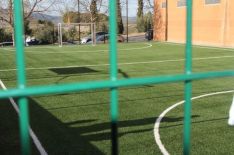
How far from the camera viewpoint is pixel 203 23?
30906 mm

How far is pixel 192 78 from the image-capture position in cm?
231

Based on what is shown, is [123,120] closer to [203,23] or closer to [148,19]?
[203,23]

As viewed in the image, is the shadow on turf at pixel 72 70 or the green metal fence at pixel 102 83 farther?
the shadow on turf at pixel 72 70

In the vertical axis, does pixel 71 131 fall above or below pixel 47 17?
below

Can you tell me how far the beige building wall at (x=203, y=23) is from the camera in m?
28.7

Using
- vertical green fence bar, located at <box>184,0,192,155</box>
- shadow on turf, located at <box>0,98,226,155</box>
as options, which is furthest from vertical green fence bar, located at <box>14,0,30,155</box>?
shadow on turf, located at <box>0,98,226,155</box>

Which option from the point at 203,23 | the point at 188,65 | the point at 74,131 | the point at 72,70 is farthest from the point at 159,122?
the point at 203,23

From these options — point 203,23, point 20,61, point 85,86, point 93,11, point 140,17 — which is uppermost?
point 93,11

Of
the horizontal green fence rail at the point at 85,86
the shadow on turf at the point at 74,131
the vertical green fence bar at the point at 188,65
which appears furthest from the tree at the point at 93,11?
the horizontal green fence rail at the point at 85,86

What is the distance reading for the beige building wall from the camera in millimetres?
28672

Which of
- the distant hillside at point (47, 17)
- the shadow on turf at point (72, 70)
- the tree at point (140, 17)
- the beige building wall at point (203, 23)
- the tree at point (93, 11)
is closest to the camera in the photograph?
the shadow on turf at point (72, 70)

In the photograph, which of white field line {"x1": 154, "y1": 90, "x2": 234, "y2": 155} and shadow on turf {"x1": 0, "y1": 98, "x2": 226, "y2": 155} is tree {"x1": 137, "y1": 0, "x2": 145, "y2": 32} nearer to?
white field line {"x1": 154, "y1": 90, "x2": 234, "y2": 155}

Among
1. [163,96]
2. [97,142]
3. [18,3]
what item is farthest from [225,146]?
[18,3]

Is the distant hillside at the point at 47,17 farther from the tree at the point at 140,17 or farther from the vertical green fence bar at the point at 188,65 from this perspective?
the vertical green fence bar at the point at 188,65
